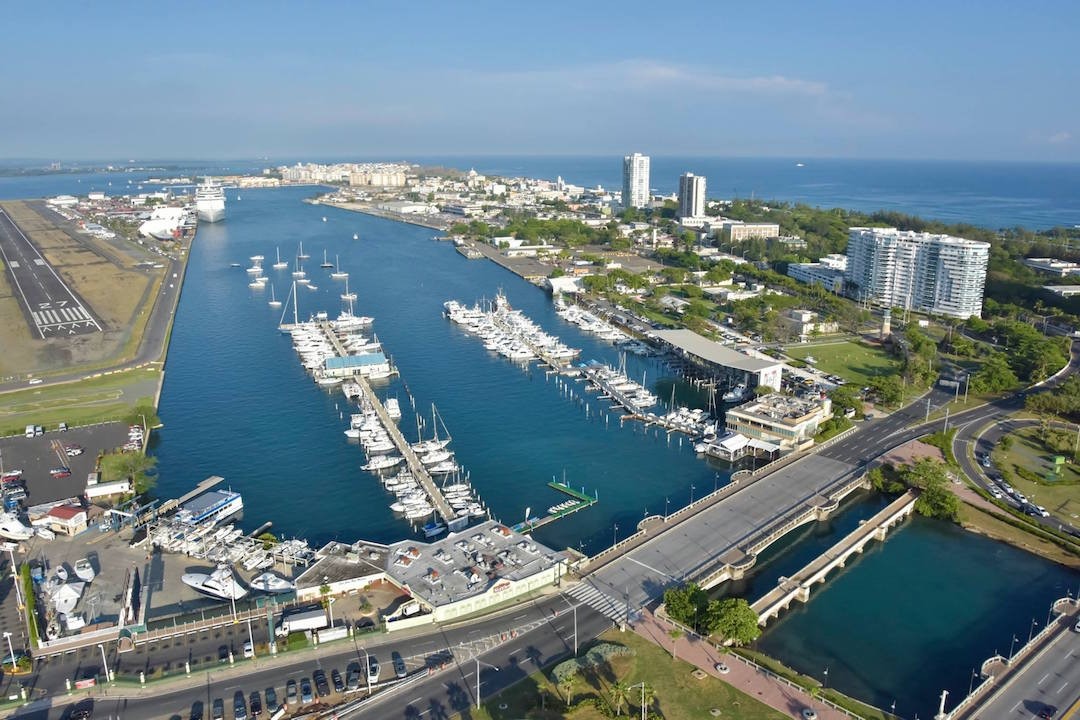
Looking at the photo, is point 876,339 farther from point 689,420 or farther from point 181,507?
point 181,507

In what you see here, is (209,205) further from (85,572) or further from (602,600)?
(602,600)

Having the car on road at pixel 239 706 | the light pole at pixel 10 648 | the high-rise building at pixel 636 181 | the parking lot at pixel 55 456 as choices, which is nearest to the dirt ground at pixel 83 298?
the parking lot at pixel 55 456

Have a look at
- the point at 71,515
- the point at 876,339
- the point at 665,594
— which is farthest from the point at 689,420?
the point at 71,515

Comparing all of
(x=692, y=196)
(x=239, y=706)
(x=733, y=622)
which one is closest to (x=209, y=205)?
(x=692, y=196)

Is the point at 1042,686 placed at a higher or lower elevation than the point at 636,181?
lower

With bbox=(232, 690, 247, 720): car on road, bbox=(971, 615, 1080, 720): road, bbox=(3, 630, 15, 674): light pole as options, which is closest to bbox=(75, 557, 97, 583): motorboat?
bbox=(3, 630, 15, 674): light pole

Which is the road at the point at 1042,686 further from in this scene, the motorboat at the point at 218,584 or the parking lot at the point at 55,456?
the parking lot at the point at 55,456

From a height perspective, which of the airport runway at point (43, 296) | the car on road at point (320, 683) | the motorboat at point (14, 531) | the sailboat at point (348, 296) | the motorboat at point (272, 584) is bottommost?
the motorboat at point (272, 584)
